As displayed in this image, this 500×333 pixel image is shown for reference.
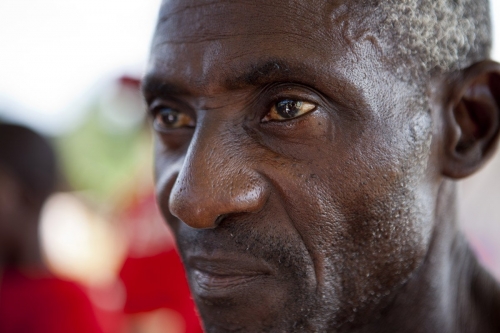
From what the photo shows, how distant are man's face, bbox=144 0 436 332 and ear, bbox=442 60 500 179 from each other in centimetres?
18

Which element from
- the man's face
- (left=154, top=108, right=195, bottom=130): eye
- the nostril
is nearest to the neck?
the man's face

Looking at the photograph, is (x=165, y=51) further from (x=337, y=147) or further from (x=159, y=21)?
(x=337, y=147)

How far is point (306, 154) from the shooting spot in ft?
5.00

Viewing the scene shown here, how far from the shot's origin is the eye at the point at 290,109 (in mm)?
1552

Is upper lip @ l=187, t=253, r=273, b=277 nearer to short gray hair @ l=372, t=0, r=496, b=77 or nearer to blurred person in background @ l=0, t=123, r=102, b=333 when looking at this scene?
short gray hair @ l=372, t=0, r=496, b=77

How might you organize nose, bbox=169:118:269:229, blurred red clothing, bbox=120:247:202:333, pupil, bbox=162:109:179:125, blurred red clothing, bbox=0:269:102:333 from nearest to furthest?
nose, bbox=169:118:269:229 < pupil, bbox=162:109:179:125 < blurred red clothing, bbox=0:269:102:333 < blurred red clothing, bbox=120:247:202:333

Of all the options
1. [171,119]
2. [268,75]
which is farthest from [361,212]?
[171,119]

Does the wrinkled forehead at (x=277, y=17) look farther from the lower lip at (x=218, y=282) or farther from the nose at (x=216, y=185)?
the lower lip at (x=218, y=282)

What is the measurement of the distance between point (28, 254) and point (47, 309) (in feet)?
1.41

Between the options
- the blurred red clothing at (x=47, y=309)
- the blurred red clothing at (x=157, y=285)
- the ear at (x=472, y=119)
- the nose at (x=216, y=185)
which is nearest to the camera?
the nose at (x=216, y=185)

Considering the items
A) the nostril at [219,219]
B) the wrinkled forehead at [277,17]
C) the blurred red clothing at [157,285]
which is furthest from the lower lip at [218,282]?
the blurred red clothing at [157,285]

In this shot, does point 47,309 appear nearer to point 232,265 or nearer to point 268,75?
point 232,265

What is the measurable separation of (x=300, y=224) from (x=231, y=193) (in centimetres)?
20

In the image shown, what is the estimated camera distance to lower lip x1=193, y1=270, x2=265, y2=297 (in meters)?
1.53
